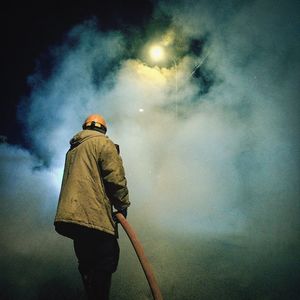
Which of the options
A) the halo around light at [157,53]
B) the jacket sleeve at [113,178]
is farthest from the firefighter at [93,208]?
the halo around light at [157,53]

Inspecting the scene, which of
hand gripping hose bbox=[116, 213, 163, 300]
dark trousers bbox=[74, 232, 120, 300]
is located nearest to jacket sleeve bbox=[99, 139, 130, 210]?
hand gripping hose bbox=[116, 213, 163, 300]

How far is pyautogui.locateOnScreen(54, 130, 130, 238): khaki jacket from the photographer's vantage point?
1.78 meters

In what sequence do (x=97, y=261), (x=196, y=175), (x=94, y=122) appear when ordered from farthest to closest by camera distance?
(x=196, y=175) → (x=94, y=122) → (x=97, y=261)

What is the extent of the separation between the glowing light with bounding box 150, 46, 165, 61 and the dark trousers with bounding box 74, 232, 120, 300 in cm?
597

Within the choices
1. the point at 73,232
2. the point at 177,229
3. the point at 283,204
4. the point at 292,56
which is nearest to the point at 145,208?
the point at 177,229

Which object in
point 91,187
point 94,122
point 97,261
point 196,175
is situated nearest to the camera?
point 97,261

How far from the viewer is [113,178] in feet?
6.28

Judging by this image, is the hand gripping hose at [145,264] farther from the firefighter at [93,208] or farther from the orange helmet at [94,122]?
the orange helmet at [94,122]

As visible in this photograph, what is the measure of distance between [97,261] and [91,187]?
543 millimetres

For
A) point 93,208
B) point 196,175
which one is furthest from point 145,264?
point 196,175

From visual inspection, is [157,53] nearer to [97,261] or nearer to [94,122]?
[94,122]

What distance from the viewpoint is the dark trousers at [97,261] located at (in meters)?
1.75

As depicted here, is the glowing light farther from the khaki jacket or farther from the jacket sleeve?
the jacket sleeve

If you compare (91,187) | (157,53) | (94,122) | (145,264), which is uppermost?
(157,53)
